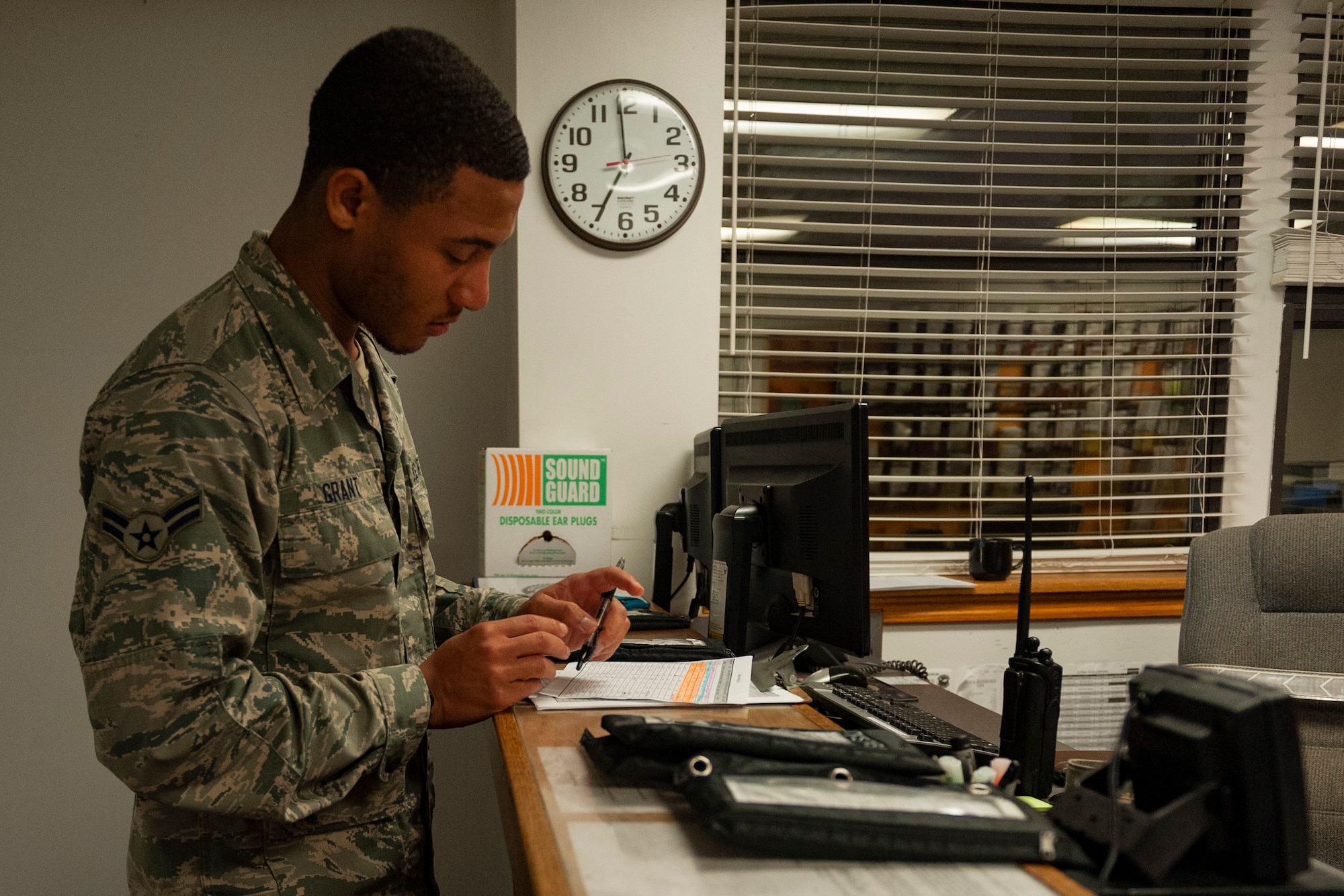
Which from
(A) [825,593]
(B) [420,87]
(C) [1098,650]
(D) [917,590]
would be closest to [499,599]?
(A) [825,593]

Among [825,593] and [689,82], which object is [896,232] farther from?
[825,593]

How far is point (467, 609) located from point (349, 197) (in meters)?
0.68

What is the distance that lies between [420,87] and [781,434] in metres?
0.81

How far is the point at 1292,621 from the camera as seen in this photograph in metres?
1.76

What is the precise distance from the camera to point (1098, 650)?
8.61ft

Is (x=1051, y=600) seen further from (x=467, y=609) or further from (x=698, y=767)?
(x=698, y=767)

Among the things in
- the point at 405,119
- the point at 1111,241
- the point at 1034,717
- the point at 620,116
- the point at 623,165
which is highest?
the point at 620,116

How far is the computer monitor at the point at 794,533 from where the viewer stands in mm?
1301

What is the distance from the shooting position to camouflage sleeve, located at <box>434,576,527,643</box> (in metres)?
1.38

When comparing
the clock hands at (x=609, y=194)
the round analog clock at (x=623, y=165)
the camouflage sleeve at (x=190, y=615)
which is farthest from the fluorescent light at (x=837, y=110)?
the camouflage sleeve at (x=190, y=615)

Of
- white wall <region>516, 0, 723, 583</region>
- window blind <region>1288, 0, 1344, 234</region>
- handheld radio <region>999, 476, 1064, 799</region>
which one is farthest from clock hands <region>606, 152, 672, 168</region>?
window blind <region>1288, 0, 1344, 234</region>

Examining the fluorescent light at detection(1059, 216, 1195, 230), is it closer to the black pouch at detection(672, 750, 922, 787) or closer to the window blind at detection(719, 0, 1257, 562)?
the window blind at detection(719, 0, 1257, 562)

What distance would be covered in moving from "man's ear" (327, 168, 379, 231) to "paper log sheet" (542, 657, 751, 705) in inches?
25.7

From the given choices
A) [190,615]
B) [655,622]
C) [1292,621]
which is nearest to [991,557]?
[1292,621]
